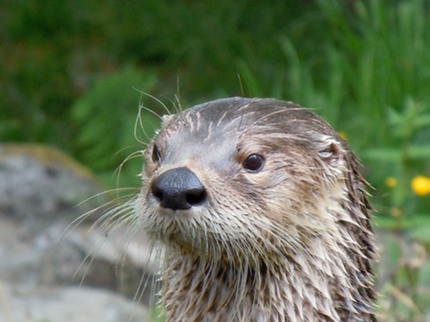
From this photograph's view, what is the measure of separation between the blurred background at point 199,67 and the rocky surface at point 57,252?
0.95ft

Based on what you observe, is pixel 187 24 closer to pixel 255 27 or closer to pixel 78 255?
Result: pixel 255 27

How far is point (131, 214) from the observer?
8.36 feet

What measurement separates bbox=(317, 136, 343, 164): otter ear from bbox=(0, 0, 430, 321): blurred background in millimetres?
2012

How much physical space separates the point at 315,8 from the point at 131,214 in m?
4.53

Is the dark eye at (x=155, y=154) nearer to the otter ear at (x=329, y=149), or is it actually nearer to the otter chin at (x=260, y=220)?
the otter chin at (x=260, y=220)

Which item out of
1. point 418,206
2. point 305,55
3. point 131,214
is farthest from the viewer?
point 305,55

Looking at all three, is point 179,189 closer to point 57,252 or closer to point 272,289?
point 272,289

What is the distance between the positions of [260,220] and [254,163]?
126 millimetres

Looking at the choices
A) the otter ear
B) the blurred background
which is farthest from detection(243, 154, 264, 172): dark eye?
the blurred background

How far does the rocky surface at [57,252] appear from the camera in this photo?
4328 mm

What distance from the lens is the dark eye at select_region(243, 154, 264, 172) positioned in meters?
2.49

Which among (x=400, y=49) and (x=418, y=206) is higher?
(x=400, y=49)

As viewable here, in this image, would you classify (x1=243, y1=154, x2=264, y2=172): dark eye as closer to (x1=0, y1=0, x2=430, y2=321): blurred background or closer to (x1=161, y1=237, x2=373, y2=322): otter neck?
(x1=161, y1=237, x2=373, y2=322): otter neck

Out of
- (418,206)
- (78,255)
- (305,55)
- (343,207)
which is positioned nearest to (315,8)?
(305,55)
